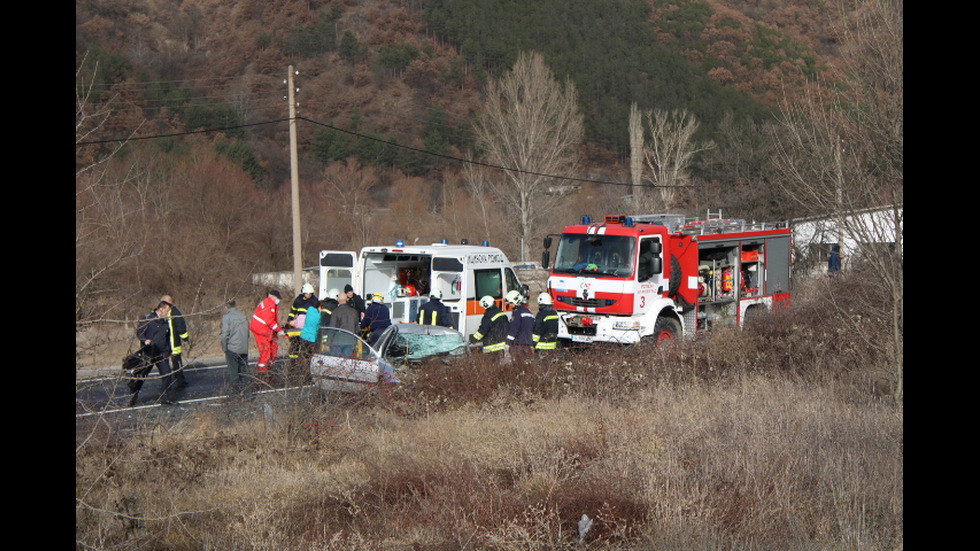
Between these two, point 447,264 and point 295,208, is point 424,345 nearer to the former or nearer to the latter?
point 447,264

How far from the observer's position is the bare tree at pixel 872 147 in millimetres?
8211

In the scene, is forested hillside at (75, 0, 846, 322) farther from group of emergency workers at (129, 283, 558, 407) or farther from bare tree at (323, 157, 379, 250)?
group of emergency workers at (129, 283, 558, 407)

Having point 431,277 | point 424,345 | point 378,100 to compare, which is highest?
point 378,100

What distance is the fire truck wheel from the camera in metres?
14.4

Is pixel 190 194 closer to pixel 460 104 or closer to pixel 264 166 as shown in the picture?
pixel 264 166

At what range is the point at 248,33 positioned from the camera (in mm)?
83625

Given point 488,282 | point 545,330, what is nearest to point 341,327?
point 545,330

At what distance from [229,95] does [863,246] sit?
6177 cm

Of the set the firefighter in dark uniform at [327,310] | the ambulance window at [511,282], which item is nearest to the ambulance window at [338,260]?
the firefighter in dark uniform at [327,310]

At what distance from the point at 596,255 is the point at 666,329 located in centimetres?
185

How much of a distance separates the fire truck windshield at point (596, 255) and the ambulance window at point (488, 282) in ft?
3.75

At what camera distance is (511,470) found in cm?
702

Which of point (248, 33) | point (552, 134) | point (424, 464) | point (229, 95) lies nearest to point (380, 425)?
point (424, 464)

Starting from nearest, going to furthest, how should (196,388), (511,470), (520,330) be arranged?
(511,470)
(520,330)
(196,388)
